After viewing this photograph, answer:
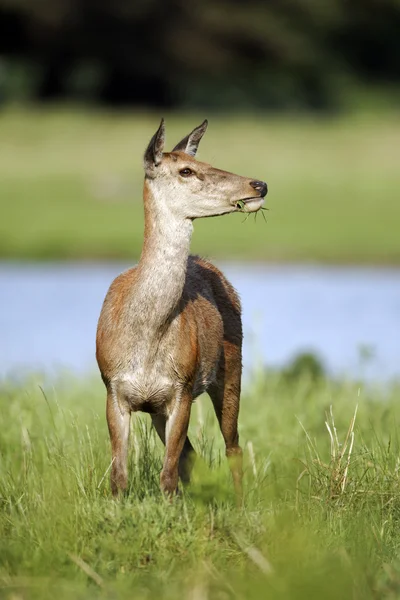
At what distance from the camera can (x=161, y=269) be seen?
476 cm

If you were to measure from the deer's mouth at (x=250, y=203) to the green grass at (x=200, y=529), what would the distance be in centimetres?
94

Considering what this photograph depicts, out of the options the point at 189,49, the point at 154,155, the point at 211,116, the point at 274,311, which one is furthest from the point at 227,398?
the point at 189,49

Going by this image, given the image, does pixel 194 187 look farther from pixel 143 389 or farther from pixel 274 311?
pixel 274 311

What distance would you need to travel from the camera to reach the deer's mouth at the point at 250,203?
472 cm

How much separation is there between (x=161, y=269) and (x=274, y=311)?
6.94m

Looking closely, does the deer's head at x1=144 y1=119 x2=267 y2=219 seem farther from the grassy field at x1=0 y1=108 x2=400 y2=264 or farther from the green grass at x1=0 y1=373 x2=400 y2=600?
the grassy field at x1=0 y1=108 x2=400 y2=264

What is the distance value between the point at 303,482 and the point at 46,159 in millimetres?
17365

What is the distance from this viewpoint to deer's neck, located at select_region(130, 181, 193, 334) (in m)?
4.75

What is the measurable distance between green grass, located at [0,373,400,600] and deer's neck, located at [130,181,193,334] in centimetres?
56

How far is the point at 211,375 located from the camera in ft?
16.9

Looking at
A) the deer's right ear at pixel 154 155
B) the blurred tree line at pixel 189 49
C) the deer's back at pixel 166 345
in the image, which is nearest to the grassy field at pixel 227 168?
the blurred tree line at pixel 189 49

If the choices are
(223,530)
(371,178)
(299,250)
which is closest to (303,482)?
(223,530)

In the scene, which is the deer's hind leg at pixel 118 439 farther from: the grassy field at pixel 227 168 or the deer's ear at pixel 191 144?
the grassy field at pixel 227 168

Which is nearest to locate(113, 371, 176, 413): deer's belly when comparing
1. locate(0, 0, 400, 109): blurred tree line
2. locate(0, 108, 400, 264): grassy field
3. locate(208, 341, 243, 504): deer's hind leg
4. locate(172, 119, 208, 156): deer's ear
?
locate(208, 341, 243, 504): deer's hind leg
